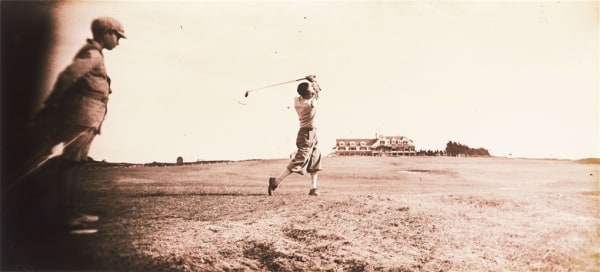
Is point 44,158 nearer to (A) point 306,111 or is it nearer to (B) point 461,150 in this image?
(A) point 306,111

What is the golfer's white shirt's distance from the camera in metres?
5.05

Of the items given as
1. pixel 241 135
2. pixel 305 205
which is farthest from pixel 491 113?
pixel 241 135

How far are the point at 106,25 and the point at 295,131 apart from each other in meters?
1.97

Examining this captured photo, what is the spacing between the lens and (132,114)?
5008mm

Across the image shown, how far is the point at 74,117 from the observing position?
471 centimetres

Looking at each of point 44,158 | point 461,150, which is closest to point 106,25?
point 44,158

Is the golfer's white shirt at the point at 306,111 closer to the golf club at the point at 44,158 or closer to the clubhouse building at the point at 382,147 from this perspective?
the clubhouse building at the point at 382,147

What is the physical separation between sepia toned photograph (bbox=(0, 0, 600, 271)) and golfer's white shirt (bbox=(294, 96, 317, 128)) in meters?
0.01

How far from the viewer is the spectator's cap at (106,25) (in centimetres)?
493

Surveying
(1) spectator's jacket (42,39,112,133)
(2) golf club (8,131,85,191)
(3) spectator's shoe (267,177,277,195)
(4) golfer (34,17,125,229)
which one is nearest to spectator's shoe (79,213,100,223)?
(4) golfer (34,17,125,229)

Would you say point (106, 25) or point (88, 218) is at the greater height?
point (106, 25)

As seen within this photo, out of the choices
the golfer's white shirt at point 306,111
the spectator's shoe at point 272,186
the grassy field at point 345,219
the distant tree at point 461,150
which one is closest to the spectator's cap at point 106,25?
the grassy field at point 345,219

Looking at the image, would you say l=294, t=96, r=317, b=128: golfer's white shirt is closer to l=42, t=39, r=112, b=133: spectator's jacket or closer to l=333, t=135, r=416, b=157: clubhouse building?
l=333, t=135, r=416, b=157: clubhouse building

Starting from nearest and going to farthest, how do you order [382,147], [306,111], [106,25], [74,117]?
[74,117], [106,25], [306,111], [382,147]
